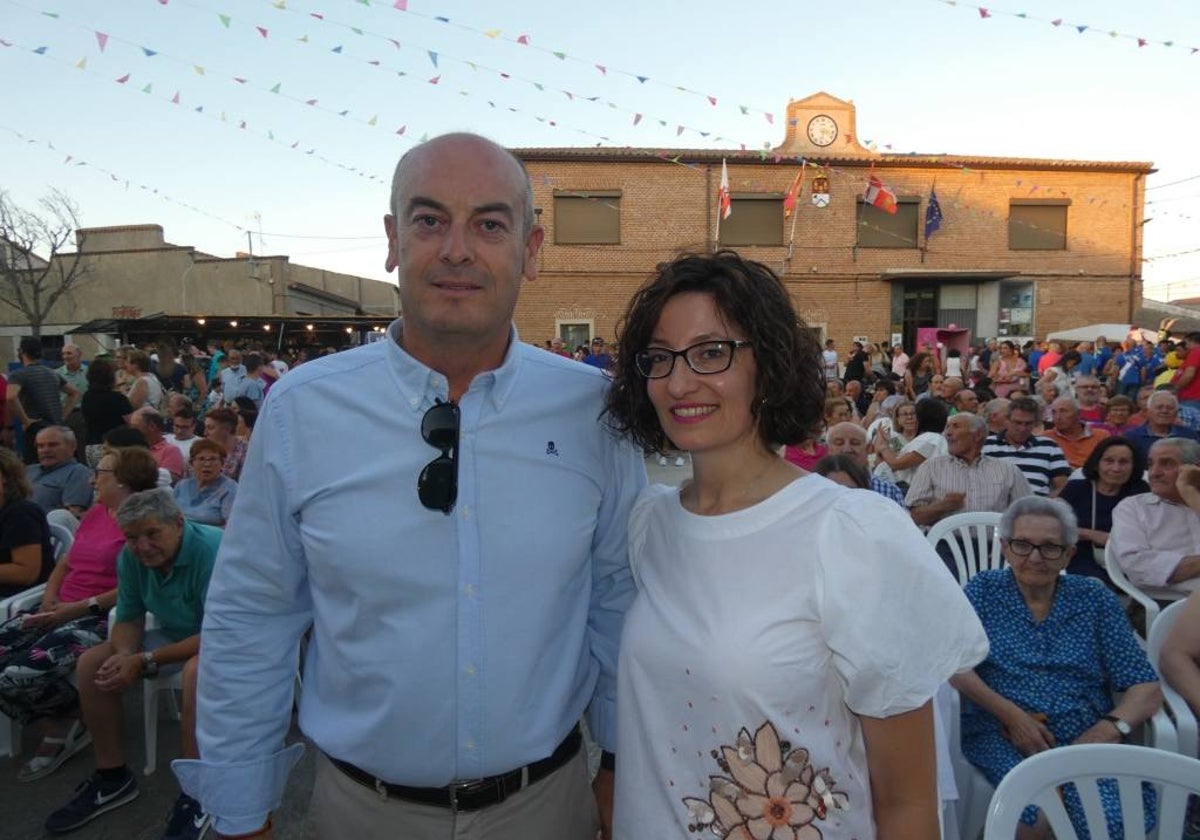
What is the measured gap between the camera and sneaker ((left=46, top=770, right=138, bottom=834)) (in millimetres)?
3018

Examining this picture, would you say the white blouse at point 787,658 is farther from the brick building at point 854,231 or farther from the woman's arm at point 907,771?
the brick building at point 854,231

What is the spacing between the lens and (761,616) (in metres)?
1.25

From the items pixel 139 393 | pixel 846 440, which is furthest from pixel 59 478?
pixel 846 440

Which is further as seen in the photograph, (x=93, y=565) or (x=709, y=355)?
(x=93, y=565)

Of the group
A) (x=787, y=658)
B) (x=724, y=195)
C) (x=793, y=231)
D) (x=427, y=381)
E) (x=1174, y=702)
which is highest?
(x=724, y=195)

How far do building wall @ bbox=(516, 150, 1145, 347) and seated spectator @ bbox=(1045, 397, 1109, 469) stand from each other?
Result: 1639 cm

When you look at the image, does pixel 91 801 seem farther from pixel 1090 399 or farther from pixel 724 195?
pixel 724 195

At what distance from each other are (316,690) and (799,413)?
113 cm

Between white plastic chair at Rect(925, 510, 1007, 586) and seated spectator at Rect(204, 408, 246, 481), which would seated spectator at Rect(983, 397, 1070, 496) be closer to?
white plastic chair at Rect(925, 510, 1007, 586)

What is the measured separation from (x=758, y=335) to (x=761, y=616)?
1.70 feet

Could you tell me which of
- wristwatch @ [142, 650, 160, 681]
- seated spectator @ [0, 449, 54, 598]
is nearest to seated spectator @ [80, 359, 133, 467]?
seated spectator @ [0, 449, 54, 598]

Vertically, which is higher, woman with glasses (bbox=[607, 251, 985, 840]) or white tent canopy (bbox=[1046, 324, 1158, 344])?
white tent canopy (bbox=[1046, 324, 1158, 344])

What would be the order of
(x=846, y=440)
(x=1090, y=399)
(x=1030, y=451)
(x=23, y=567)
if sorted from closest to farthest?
1. (x=23, y=567)
2. (x=846, y=440)
3. (x=1030, y=451)
4. (x=1090, y=399)

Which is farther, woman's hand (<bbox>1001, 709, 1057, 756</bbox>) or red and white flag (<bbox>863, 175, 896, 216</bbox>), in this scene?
red and white flag (<bbox>863, 175, 896, 216</bbox>)
